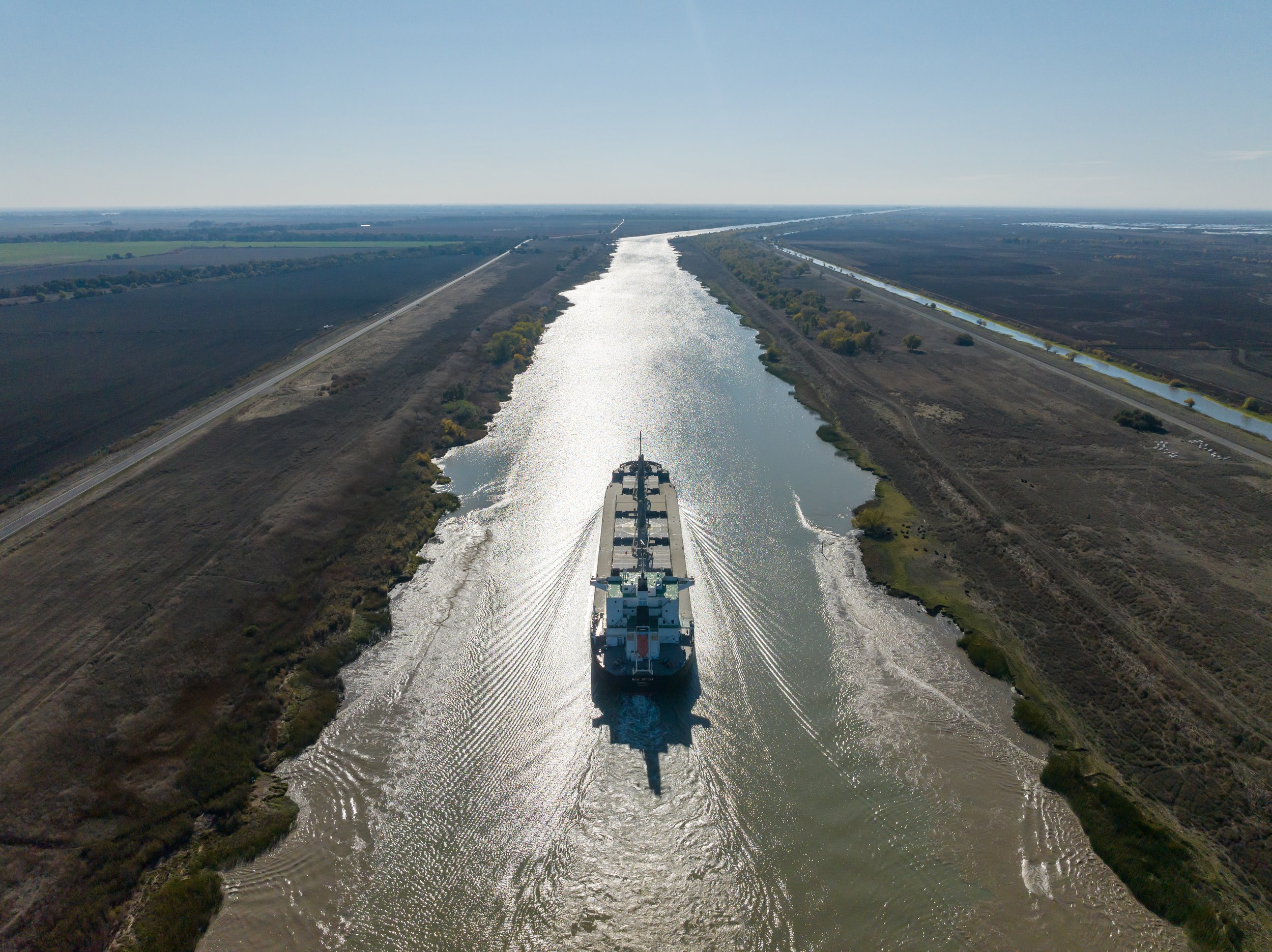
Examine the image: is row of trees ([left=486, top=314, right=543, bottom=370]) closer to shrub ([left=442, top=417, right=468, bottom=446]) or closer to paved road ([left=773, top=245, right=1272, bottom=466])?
shrub ([left=442, top=417, right=468, bottom=446])

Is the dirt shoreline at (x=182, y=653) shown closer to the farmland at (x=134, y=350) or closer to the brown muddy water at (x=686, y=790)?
the brown muddy water at (x=686, y=790)

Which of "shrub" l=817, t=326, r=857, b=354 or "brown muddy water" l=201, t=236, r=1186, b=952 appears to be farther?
"shrub" l=817, t=326, r=857, b=354

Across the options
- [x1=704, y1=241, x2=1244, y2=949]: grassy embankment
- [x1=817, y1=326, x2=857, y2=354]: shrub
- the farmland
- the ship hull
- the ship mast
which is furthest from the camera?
[x1=817, y1=326, x2=857, y2=354]: shrub

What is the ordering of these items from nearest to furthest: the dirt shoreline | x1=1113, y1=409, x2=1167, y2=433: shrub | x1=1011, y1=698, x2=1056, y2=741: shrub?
the dirt shoreline
x1=1011, y1=698, x2=1056, y2=741: shrub
x1=1113, y1=409, x2=1167, y2=433: shrub

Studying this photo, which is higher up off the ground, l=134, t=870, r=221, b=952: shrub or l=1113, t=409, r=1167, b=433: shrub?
l=1113, t=409, r=1167, b=433: shrub

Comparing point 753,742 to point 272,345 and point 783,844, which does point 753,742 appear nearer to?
point 783,844

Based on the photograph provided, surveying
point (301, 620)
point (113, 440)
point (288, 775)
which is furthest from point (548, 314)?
point (288, 775)

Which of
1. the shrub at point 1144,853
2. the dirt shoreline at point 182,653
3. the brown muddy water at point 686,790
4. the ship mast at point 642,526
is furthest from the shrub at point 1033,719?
the dirt shoreline at point 182,653

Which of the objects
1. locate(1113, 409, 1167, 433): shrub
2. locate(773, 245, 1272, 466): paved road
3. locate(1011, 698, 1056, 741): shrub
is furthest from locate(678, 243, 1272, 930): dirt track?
locate(773, 245, 1272, 466): paved road
